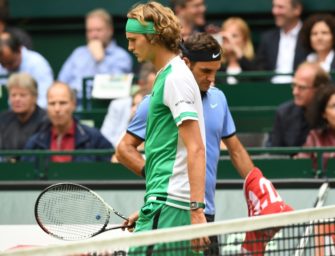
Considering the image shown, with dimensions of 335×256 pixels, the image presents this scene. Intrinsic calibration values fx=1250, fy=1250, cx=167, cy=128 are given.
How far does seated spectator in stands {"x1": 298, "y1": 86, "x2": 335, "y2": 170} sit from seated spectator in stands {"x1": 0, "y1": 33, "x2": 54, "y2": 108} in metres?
3.21

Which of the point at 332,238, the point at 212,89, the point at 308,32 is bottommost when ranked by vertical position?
the point at 332,238

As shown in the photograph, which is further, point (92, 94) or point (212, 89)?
point (92, 94)

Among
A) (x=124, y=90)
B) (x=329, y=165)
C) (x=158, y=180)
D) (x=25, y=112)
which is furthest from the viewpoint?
Result: (x=124, y=90)

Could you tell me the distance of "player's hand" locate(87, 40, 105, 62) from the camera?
41.1ft

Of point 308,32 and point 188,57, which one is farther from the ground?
point 308,32

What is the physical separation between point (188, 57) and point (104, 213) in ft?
3.18

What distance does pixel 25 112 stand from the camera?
11.1 meters

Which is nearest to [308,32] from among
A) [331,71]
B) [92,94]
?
[331,71]

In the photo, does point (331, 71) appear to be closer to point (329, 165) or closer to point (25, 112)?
point (329, 165)

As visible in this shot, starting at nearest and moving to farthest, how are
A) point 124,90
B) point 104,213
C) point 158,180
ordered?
point 158,180 < point 104,213 < point 124,90

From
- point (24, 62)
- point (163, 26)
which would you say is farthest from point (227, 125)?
point (24, 62)

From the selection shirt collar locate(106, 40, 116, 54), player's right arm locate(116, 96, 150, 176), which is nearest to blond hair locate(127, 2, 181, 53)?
player's right arm locate(116, 96, 150, 176)

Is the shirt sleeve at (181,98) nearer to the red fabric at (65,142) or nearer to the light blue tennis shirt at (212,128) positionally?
the light blue tennis shirt at (212,128)

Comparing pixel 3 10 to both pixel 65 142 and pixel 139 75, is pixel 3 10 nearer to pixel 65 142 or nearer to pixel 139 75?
pixel 139 75
